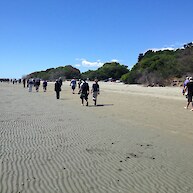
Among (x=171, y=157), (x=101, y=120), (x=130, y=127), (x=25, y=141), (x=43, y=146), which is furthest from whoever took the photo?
(x=101, y=120)

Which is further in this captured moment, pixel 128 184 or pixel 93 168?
pixel 93 168

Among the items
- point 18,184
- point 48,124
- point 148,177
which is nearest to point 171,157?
point 148,177

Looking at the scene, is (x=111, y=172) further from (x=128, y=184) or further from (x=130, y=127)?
(x=130, y=127)

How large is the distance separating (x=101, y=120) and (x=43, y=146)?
16.7 ft

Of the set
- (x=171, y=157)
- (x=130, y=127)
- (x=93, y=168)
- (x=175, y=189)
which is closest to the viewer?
(x=175, y=189)

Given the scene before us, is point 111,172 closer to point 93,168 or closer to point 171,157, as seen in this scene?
point 93,168

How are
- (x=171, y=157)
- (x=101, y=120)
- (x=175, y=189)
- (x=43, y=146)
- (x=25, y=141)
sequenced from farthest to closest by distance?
(x=101, y=120) < (x=25, y=141) < (x=43, y=146) < (x=171, y=157) < (x=175, y=189)

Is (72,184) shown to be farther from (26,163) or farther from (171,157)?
(171,157)

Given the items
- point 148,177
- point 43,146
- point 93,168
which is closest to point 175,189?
point 148,177

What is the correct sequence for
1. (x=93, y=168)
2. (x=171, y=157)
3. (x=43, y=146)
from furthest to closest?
1. (x=43, y=146)
2. (x=171, y=157)
3. (x=93, y=168)

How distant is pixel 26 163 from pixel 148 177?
2.38 meters

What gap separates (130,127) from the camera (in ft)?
35.1

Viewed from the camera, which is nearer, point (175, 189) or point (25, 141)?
point (175, 189)

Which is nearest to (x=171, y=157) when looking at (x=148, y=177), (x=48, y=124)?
(x=148, y=177)
